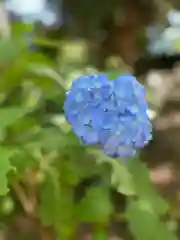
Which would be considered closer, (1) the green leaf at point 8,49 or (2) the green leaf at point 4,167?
(2) the green leaf at point 4,167

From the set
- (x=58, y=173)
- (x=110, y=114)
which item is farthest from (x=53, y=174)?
(x=110, y=114)

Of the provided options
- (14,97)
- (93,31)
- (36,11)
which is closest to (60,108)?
(14,97)

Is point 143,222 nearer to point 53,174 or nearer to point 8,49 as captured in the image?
point 53,174

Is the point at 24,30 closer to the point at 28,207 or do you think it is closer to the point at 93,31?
the point at 28,207

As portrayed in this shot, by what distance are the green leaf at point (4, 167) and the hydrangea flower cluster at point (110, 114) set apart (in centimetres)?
6

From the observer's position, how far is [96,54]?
1.21 meters

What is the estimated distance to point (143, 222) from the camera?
0.52 metres

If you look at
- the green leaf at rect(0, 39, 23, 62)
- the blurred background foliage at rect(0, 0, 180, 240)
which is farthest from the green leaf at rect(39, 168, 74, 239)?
the green leaf at rect(0, 39, 23, 62)

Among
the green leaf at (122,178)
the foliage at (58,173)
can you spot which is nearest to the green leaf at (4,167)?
the foliage at (58,173)

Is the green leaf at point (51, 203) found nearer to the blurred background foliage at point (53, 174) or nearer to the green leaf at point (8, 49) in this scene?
the blurred background foliage at point (53, 174)

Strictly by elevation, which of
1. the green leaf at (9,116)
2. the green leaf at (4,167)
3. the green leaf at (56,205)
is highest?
the green leaf at (9,116)

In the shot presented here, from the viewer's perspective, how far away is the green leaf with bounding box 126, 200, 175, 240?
510 millimetres

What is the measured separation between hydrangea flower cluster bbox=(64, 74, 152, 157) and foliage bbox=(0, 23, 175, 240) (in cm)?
4

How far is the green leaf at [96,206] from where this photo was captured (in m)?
0.52
